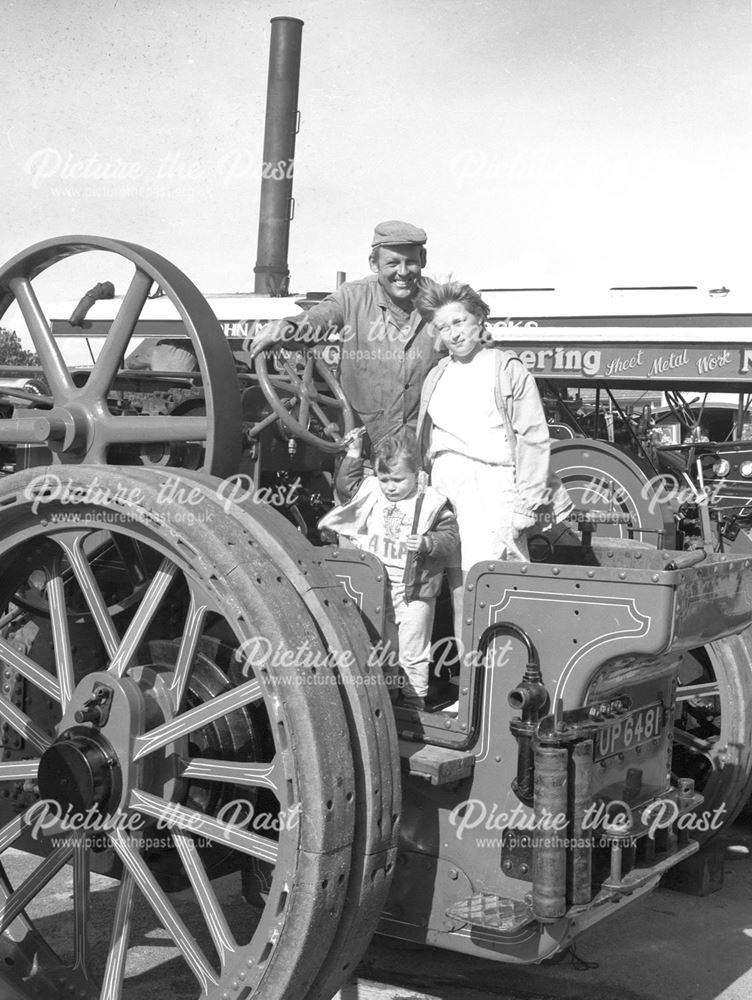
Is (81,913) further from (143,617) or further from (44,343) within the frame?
(44,343)

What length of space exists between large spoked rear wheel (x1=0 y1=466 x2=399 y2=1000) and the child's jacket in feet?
1.53

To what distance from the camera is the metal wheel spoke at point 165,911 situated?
271cm

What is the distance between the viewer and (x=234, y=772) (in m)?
2.72

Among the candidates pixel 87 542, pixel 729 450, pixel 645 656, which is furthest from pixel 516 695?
pixel 729 450

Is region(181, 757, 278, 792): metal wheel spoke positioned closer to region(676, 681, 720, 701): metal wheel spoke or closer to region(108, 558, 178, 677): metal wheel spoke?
region(108, 558, 178, 677): metal wheel spoke

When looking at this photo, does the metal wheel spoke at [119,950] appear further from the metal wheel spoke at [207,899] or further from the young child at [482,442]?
the young child at [482,442]

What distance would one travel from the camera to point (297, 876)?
2502 millimetres

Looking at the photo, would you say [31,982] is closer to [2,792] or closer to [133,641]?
[2,792]

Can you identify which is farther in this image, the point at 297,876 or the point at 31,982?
the point at 31,982

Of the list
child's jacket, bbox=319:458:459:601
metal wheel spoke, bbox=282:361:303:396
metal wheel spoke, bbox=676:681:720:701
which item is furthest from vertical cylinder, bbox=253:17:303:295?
child's jacket, bbox=319:458:459:601

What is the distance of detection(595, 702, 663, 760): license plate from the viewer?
9.81 feet

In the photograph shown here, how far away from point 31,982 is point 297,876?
1054mm

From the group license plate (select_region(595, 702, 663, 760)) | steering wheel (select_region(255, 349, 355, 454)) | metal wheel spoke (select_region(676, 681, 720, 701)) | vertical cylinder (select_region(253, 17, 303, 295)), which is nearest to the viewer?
license plate (select_region(595, 702, 663, 760))

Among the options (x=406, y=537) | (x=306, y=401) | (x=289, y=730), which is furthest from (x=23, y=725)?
(x=306, y=401)
